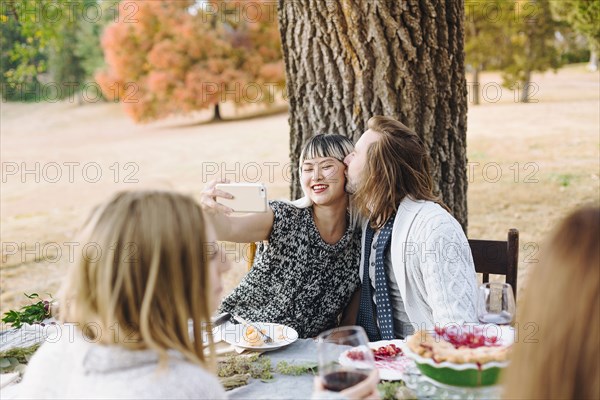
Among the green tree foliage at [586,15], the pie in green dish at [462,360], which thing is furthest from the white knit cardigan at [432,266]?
the green tree foliage at [586,15]

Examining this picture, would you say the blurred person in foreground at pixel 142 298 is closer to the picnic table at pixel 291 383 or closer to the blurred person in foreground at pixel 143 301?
the blurred person in foreground at pixel 143 301

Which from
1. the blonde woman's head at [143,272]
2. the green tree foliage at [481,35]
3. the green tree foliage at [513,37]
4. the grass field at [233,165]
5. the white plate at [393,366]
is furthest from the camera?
the green tree foliage at [481,35]

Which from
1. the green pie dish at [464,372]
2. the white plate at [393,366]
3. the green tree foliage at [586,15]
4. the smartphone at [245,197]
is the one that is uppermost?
the green tree foliage at [586,15]

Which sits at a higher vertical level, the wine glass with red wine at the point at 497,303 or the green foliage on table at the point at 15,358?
the wine glass with red wine at the point at 497,303

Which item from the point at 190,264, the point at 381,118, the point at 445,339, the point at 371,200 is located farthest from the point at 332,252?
the point at 190,264

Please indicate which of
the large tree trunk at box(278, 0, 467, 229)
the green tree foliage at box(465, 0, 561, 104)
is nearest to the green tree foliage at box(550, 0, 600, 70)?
the green tree foliage at box(465, 0, 561, 104)

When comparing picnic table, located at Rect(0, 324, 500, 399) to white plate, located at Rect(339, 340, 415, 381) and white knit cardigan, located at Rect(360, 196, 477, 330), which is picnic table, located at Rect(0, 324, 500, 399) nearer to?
white plate, located at Rect(339, 340, 415, 381)

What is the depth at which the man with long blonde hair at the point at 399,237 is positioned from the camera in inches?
106

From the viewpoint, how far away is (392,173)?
2910 millimetres

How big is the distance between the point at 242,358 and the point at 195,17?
19790mm

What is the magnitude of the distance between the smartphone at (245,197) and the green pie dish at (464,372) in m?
1.32

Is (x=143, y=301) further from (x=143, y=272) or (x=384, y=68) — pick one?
(x=384, y=68)

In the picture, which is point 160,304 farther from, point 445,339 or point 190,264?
point 445,339

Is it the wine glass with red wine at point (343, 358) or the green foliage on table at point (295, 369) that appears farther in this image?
the green foliage on table at point (295, 369)
